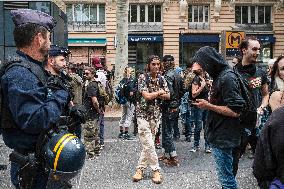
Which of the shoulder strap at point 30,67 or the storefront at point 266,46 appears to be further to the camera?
→ the storefront at point 266,46

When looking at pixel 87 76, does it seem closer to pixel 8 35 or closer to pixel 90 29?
pixel 8 35

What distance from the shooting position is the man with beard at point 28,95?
299 centimetres

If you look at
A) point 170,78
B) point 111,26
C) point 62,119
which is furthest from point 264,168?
point 111,26

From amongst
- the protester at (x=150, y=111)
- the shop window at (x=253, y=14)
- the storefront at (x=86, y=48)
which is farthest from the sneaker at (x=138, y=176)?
the shop window at (x=253, y=14)

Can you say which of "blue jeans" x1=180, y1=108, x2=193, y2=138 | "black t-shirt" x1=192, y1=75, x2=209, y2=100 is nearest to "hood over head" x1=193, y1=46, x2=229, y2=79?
"black t-shirt" x1=192, y1=75, x2=209, y2=100

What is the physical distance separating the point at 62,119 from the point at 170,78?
5709 millimetres

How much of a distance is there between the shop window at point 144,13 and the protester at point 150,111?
25.3 m

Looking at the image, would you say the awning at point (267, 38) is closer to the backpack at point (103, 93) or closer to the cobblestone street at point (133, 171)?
the cobblestone street at point (133, 171)

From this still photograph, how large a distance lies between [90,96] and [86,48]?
76.2 feet

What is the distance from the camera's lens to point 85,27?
105 feet

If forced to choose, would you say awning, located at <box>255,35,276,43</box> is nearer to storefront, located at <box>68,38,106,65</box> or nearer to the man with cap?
storefront, located at <box>68,38,106,65</box>

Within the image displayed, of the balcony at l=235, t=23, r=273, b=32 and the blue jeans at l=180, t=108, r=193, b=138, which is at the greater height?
the balcony at l=235, t=23, r=273, b=32

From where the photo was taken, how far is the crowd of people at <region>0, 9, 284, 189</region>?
2.98 m

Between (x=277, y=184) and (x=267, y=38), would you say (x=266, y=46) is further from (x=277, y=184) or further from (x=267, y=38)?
(x=277, y=184)
